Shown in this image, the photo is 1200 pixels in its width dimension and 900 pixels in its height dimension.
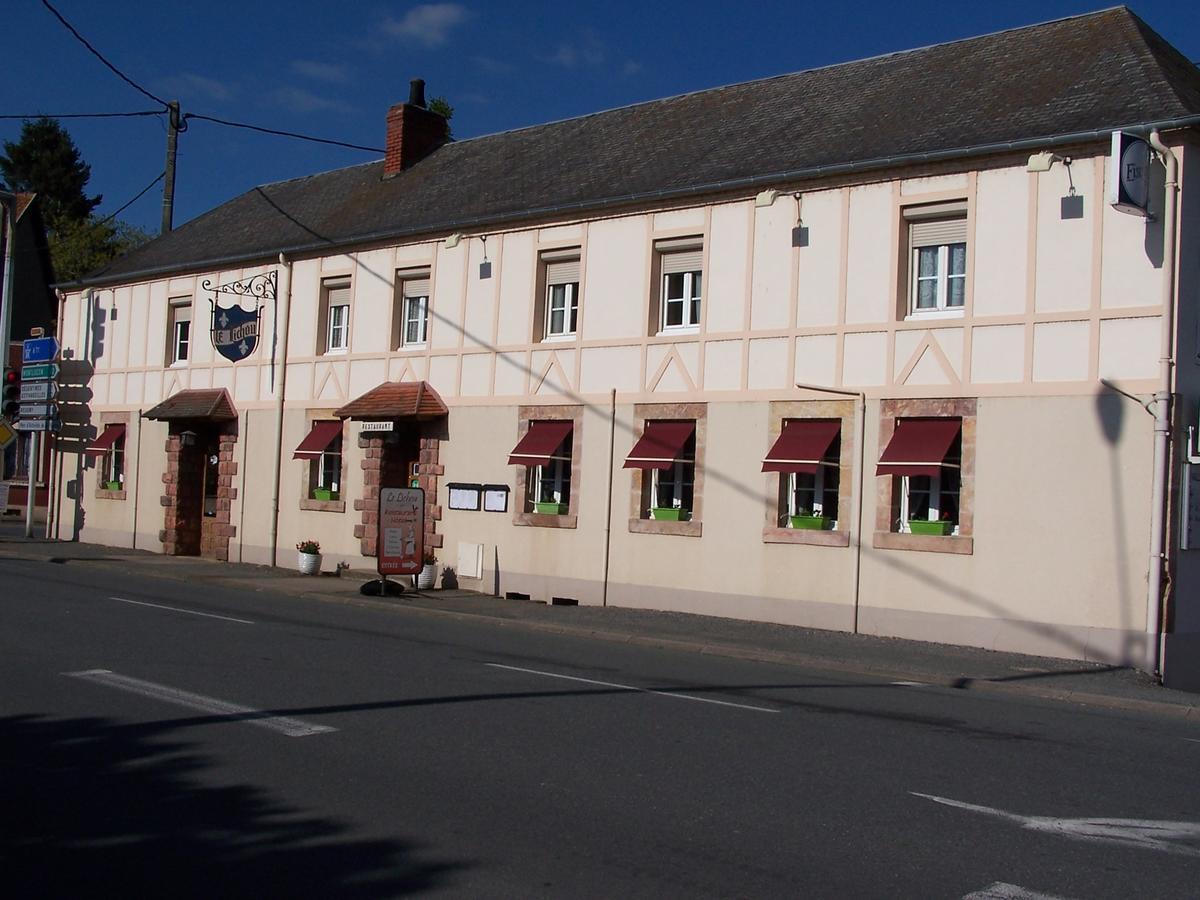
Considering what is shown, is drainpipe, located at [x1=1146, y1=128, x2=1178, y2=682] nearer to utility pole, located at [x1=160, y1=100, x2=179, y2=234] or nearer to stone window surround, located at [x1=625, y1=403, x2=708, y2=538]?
stone window surround, located at [x1=625, y1=403, x2=708, y2=538]

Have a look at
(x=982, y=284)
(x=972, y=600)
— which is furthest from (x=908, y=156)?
(x=972, y=600)

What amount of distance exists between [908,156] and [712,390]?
4.18 m

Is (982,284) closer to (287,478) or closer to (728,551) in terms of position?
(728,551)

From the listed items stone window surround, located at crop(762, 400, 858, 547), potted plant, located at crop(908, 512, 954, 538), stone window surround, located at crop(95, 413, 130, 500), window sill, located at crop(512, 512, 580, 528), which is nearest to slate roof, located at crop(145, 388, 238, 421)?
stone window surround, located at crop(95, 413, 130, 500)

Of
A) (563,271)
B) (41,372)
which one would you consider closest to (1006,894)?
(563,271)

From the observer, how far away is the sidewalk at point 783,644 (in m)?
13.0

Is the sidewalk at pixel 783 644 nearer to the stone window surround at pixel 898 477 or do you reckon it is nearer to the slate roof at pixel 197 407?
the stone window surround at pixel 898 477

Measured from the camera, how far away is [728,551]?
1816 cm


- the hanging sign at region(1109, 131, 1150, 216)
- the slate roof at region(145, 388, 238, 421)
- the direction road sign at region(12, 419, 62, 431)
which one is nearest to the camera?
the hanging sign at region(1109, 131, 1150, 216)

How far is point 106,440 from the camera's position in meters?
28.8

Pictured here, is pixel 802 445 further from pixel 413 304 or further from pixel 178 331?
pixel 178 331

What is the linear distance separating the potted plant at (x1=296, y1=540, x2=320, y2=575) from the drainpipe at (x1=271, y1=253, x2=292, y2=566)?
167cm

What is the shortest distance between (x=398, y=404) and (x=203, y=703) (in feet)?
42.7

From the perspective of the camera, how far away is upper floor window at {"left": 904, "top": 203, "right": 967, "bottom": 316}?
53.9 ft
